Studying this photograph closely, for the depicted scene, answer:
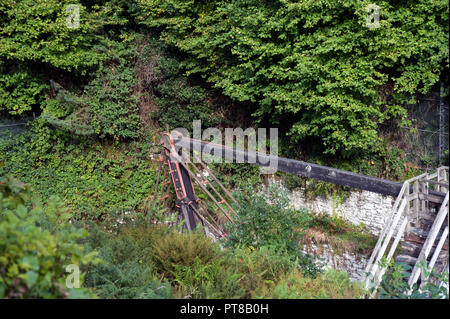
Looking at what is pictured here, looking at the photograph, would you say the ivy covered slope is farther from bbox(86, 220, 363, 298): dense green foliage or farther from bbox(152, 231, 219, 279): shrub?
bbox(152, 231, 219, 279): shrub

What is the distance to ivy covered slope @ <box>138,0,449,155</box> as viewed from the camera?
7629mm

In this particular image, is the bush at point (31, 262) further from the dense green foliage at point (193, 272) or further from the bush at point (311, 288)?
the bush at point (311, 288)

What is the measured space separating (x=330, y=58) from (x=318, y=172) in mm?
3424

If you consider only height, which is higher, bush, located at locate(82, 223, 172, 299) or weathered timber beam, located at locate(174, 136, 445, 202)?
weathered timber beam, located at locate(174, 136, 445, 202)

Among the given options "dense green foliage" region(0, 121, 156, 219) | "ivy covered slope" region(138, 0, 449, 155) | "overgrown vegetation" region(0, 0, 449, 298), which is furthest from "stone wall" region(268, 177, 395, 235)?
"dense green foliage" region(0, 121, 156, 219)

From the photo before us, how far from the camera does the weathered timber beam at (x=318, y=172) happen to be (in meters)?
5.66

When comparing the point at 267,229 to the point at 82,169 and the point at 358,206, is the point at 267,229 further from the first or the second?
the point at 82,169

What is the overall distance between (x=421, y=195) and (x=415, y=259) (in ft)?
3.40

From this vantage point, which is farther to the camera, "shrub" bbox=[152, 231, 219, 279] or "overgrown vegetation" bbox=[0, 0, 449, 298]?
"shrub" bbox=[152, 231, 219, 279]

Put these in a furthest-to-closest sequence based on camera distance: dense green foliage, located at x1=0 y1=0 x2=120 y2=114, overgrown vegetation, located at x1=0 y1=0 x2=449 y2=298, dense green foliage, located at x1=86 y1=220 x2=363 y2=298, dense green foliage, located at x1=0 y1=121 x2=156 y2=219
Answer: dense green foliage, located at x1=0 y1=121 x2=156 y2=219 → dense green foliage, located at x1=0 y1=0 x2=120 y2=114 → overgrown vegetation, located at x1=0 y1=0 x2=449 y2=298 → dense green foliage, located at x1=86 y1=220 x2=363 y2=298

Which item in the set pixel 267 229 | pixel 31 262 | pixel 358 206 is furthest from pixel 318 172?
pixel 31 262

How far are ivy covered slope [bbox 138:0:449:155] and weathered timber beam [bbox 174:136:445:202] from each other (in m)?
2.30

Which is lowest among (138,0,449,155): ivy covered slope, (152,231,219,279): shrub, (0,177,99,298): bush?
(152,231,219,279): shrub
